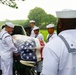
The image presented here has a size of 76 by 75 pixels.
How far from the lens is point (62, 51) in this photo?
11.1ft

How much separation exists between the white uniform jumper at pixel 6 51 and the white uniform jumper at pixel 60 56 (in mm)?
6183

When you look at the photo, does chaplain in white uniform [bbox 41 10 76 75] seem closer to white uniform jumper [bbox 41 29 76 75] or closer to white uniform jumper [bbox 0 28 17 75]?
white uniform jumper [bbox 41 29 76 75]

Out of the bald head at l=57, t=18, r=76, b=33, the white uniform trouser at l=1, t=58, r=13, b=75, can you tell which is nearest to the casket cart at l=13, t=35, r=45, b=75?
the white uniform trouser at l=1, t=58, r=13, b=75

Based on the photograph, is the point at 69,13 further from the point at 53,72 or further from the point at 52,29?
the point at 52,29

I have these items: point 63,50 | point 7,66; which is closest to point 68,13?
point 63,50

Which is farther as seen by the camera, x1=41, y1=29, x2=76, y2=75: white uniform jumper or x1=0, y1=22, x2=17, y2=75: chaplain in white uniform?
x1=0, y1=22, x2=17, y2=75: chaplain in white uniform

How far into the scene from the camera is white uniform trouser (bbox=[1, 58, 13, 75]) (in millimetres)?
9898

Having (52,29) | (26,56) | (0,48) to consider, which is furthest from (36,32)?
(26,56)

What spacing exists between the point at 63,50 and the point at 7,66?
6742mm

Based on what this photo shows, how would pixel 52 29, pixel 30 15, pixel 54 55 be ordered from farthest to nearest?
pixel 30 15, pixel 52 29, pixel 54 55

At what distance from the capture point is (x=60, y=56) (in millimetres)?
3369

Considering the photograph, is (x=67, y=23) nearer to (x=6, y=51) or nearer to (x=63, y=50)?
(x=63, y=50)

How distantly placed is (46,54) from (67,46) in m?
0.22

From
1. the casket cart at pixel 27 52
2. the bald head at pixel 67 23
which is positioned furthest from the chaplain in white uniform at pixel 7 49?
the bald head at pixel 67 23
